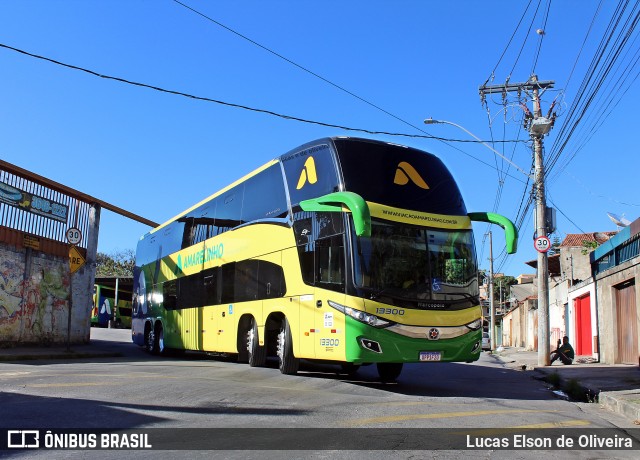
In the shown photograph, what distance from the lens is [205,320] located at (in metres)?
15.5

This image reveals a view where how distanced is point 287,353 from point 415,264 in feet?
10.7

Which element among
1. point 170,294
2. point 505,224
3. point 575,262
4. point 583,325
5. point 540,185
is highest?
point 540,185

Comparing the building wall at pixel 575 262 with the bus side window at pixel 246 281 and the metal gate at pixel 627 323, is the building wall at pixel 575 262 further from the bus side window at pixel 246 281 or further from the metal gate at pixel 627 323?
the bus side window at pixel 246 281

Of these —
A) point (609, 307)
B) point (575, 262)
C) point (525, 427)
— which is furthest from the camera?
point (575, 262)

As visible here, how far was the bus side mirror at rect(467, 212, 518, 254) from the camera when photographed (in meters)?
10.5

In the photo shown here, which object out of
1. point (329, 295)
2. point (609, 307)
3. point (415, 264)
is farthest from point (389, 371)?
point (609, 307)

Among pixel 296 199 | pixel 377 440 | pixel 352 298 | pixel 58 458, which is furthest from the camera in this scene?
pixel 296 199

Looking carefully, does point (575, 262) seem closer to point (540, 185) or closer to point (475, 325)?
point (540, 185)

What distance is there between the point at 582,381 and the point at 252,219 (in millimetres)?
8089

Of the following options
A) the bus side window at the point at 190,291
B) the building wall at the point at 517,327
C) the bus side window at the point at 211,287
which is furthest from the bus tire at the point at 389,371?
the building wall at the point at 517,327

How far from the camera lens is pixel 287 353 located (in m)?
11.3

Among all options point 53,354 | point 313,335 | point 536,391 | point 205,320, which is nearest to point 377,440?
point 313,335

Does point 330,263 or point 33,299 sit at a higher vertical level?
point 330,263

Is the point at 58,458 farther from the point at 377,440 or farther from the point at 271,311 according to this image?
the point at 271,311
